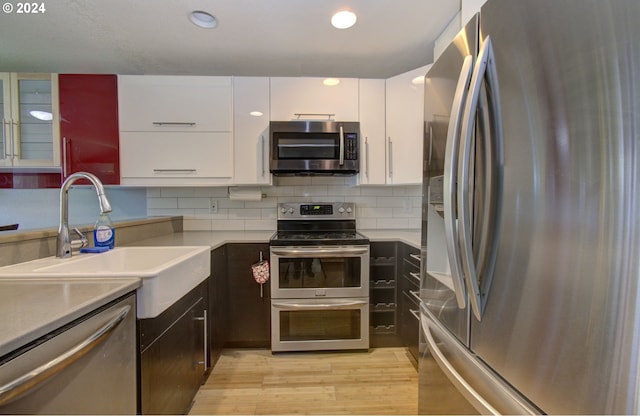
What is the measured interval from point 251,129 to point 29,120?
5.10ft

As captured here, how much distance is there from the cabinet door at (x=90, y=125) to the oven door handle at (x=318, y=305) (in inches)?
61.7

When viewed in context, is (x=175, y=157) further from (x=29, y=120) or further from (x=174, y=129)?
(x=29, y=120)

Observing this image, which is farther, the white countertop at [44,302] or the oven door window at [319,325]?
the oven door window at [319,325]

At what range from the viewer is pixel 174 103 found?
6.47 feet

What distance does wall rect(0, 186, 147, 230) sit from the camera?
6.81ft

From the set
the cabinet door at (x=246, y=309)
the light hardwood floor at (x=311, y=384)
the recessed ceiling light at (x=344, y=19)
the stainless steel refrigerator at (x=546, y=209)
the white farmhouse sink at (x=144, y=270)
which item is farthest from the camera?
the cabinet door at (x=246, y=309)

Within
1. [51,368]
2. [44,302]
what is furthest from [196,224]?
[51,368]

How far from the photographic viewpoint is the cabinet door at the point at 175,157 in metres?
1.96

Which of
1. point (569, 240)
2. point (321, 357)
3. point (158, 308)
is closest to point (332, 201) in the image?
point (321, 357)

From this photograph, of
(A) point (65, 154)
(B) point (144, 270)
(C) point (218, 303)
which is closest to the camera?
(B) point (144, 270)

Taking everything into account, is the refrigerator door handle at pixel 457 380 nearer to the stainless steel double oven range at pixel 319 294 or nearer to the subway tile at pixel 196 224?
the stainless steel double oven range at pixel 319 294

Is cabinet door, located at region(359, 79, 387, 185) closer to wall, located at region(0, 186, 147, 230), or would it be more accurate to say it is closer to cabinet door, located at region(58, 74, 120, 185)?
cabinet door, located at region(58, 74, 120, 185)

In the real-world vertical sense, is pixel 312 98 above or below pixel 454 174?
above

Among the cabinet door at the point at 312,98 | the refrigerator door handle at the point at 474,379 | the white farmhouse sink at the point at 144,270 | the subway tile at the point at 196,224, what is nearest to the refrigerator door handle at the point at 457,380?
the refrigerator door handle at the point at 474,379
